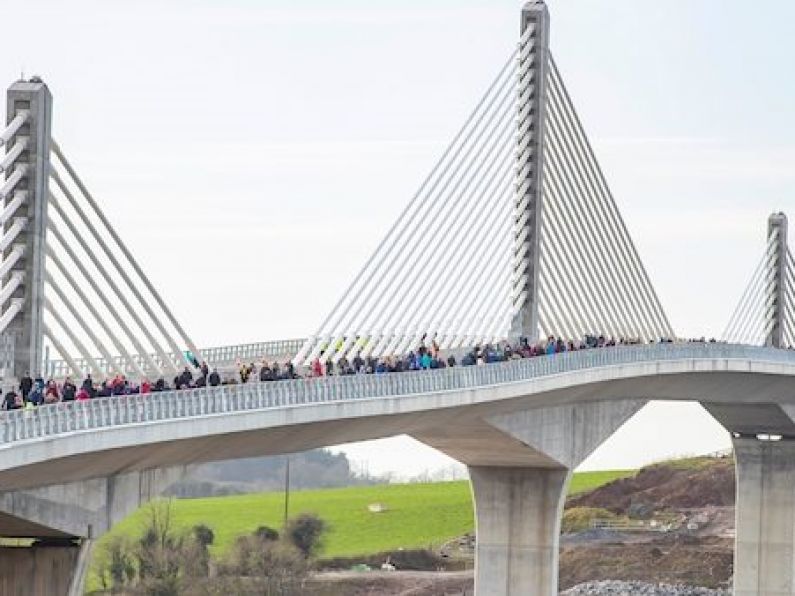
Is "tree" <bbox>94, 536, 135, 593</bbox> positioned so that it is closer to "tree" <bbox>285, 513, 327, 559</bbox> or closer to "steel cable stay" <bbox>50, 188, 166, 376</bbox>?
"tree" <bbox>285, 513, 327, 559</bbox>

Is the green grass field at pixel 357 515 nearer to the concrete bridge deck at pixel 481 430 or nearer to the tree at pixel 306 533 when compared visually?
the tree at pixel 306 533

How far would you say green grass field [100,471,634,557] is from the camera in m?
141

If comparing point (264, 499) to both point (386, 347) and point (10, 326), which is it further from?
point (10, 326)

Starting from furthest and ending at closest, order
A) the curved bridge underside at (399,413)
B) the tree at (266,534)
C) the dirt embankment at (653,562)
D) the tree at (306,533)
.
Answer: the tree at (306,533)
the tree at (266,534)
the dirt embankment at (653,562)
the curved bridge underside at (399,413)

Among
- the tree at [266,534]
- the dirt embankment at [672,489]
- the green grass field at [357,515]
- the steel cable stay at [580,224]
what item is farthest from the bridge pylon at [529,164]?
the dirt embankment at [672,489]

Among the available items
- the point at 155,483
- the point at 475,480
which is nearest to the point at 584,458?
the point at 475,480

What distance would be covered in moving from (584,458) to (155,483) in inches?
1204

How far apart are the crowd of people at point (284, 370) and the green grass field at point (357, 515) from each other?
54.9 metres

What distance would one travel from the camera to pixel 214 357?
71.9m

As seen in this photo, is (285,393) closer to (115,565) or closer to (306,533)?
(115,565)

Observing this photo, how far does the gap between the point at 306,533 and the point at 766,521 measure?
36159 mm

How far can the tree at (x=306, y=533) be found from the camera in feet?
446

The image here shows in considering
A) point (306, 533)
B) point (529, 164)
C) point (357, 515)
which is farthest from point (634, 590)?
point (529, 164)

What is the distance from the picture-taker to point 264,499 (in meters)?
160
